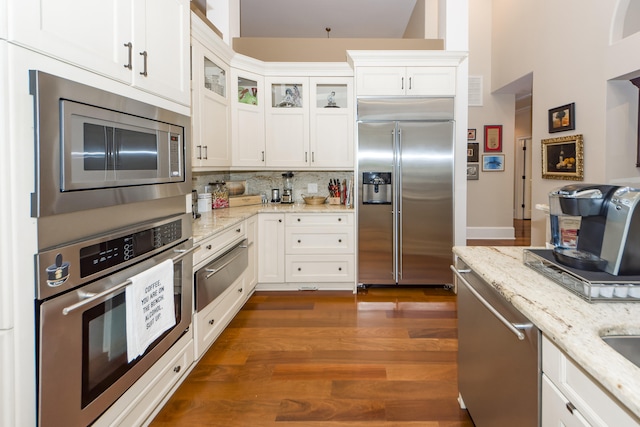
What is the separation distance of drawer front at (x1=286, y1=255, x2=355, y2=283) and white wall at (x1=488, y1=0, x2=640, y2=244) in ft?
9.33

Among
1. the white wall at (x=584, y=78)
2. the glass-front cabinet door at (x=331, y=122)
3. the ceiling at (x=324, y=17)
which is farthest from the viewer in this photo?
the ceiling at (x=324, y=17)

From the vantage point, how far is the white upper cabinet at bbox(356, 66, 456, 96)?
146 inches

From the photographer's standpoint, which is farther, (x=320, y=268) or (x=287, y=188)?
(x=287, y=188)

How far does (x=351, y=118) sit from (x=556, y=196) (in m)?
2.91

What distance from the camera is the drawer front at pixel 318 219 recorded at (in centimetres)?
377

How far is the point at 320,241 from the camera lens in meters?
3.81

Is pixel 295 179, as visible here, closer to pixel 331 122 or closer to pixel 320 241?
pixel 331 122

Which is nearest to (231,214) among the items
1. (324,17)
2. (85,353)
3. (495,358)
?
(85,353)

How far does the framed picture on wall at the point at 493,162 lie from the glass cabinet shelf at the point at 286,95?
424 cm

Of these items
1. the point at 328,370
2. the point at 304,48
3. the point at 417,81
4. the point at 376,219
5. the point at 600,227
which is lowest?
the point at 328,370

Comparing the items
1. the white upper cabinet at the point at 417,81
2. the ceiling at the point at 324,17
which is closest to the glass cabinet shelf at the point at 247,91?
the white upper cabinet at the point at 417,81

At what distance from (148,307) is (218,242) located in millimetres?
1065

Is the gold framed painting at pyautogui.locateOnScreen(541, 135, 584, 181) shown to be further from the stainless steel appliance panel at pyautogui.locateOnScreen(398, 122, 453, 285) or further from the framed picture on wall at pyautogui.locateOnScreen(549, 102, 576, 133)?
the stainless steel appliance panel at pyautogui.locateOnScreen(398, 122, 453, 285)

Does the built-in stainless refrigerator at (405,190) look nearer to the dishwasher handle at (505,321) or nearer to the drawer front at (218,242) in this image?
the drawer front at (218,242)
